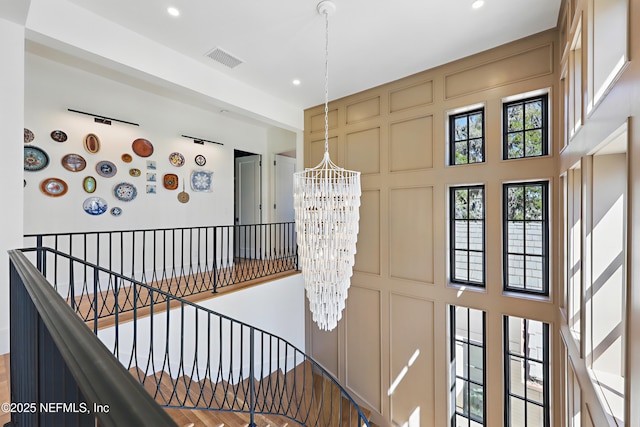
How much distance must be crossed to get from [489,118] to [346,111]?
7.32ft

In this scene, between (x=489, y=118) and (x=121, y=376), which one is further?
(x=489, y=118)

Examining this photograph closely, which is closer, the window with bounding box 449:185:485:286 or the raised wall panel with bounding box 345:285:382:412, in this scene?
the window with bounding box 449:185:485:286

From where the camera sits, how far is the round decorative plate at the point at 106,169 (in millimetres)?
4234

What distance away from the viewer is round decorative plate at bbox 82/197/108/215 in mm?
4105

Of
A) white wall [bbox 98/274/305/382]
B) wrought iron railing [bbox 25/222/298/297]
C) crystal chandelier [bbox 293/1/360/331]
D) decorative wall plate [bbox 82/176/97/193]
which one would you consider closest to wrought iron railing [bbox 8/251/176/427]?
white wall [bbox 98/274/305/382]

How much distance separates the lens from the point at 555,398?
3006 millimetres

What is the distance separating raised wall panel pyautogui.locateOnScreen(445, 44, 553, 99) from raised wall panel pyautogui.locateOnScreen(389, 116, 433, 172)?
501mm

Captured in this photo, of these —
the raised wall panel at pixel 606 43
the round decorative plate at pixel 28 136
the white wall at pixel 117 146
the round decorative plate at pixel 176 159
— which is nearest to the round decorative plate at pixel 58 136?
the white wall at pixel 117 146

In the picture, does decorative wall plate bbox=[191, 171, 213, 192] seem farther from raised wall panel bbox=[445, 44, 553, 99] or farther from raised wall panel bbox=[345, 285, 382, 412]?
raised wall panel bbox=[445, 44, 553, 99]

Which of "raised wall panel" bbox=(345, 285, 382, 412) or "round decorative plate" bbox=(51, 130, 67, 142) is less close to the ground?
"round decorative plate" bbox=(51, 130, 67, 142)

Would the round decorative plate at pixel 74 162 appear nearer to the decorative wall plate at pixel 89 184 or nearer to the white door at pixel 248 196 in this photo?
the decorative wall plate at pixel 89 184

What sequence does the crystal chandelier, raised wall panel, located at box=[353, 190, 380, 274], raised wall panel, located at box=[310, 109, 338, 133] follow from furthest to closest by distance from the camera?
raised wall panel, located at box=[310, 109, 338, 133]
raised wall panel, located at box=[353, 190, 380, 274]
the crystal chandelier

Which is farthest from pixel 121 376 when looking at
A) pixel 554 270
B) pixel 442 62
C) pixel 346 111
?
pixel 346 111

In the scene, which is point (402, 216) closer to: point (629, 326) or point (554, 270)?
point (554, 270)
